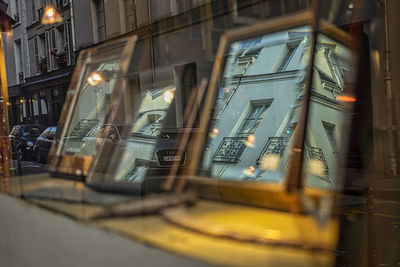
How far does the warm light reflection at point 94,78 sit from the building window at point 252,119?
547mm

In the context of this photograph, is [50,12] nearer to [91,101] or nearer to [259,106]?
[91,101]

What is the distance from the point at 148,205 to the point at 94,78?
500 millimetres

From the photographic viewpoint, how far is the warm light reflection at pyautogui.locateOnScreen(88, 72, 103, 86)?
1.41 meters

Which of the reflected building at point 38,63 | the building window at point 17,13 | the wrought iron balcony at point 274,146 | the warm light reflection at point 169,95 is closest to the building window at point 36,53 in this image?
the reflected building at point 38,63

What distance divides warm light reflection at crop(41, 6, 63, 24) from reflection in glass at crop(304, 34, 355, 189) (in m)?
0.99

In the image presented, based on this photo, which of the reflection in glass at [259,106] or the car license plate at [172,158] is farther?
the reflection in glass at [259,106]

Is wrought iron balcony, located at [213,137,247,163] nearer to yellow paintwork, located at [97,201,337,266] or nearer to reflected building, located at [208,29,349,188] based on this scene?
reflected building, located at [208,29,349,188]

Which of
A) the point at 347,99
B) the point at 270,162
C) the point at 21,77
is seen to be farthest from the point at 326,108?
the point at 21,77

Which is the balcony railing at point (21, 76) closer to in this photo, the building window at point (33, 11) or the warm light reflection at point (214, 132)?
the building window at point (33, 11)

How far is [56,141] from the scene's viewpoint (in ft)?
5.60

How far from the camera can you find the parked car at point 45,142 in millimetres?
1729

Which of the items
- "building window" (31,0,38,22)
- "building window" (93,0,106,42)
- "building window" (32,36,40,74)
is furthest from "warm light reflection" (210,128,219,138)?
"building window" (31,0,38,22)

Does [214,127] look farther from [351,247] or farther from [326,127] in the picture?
[351,247]

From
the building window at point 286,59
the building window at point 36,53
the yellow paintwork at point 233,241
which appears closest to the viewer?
the yellow paintwork at point 233,241
